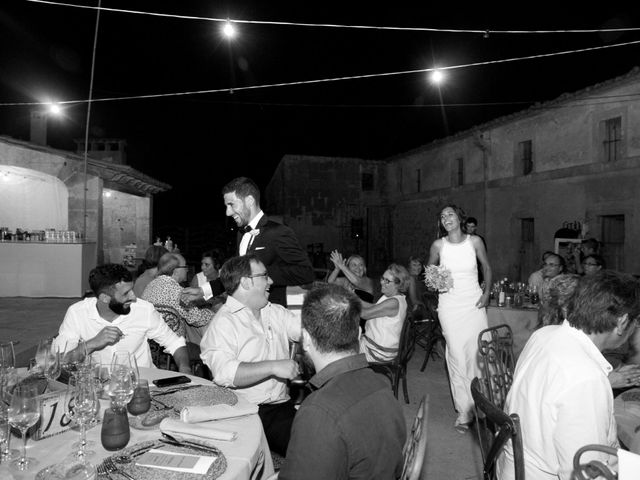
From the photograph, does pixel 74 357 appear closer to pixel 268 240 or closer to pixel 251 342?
pixel 251 342

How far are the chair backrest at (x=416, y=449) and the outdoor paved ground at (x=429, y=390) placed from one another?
3.09ft

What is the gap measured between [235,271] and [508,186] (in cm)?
1665

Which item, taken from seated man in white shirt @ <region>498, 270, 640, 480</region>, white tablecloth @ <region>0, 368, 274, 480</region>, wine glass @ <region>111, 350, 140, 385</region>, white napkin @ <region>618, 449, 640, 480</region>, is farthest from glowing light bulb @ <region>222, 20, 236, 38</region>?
white napkin @ <region>618, 449, 640, 480</region>

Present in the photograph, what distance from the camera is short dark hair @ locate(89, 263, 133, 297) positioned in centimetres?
324

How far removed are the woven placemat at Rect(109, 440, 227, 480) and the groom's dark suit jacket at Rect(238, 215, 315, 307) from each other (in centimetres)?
194

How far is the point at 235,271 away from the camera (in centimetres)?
300

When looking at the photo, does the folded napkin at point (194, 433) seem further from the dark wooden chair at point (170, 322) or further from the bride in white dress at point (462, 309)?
the bride in white dress at point (462, 309)

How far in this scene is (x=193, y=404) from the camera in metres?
2.30

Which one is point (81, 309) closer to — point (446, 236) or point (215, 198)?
point (446, 236)

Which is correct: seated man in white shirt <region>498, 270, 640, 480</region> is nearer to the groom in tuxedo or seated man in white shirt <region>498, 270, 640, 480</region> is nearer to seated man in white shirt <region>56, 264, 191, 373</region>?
the groom in tuxedo

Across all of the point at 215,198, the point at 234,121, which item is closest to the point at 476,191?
the point at 234,121

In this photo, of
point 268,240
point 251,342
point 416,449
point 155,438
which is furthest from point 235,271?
point 416,449

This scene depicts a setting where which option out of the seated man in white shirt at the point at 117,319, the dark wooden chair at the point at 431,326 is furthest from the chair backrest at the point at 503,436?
the dark wooden chair at the point at 431,326

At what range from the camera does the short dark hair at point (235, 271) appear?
118 inches
